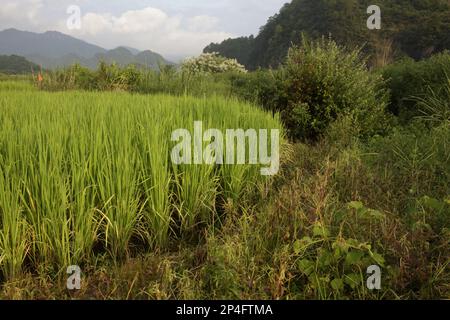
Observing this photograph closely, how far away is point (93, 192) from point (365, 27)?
28.5m

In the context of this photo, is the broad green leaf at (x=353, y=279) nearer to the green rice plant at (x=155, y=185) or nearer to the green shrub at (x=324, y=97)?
the green rice plant at (x=155, y=185)

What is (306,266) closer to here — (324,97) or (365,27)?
(324,97)

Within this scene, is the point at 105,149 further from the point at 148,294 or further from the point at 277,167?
the point at 277,167

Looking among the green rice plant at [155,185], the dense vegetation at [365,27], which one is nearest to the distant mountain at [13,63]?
the dense vegetation at [365,27]

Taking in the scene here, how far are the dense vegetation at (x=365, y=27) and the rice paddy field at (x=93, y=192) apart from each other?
60.2 ft

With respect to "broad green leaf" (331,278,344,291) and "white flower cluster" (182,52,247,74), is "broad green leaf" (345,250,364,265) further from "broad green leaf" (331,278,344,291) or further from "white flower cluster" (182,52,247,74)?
"white flower cluster" (182,52,247,74)

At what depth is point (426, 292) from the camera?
85.8 inches

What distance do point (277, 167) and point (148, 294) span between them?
7.73ft

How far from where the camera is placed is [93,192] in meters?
2.70

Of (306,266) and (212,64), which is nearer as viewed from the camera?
(306,266)

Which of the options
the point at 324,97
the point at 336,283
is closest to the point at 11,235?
the point at 336,283

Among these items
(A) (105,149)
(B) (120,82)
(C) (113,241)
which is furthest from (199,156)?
(B) (120,82)

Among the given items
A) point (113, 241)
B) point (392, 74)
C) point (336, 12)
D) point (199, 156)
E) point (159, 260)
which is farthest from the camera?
point (336, 12)

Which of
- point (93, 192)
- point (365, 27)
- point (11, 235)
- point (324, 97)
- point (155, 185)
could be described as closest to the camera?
point (11, 235)
